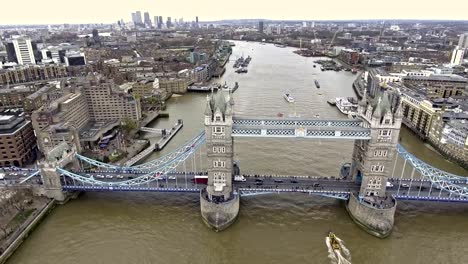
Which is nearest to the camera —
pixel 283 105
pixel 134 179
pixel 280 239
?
pixel 280 239

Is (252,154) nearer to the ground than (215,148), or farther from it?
nearer to the ground

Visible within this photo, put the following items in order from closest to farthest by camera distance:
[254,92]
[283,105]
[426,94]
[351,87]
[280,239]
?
[280,239] < [426,94] < [283,105] < [254,92] < [351,87]

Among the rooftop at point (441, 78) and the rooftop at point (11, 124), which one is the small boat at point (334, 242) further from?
the rooftop at point (441, 78)

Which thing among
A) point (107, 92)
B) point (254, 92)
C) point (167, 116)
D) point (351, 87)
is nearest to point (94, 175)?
point (107, 92)

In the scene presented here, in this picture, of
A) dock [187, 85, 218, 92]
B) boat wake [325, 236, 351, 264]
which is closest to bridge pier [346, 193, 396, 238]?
boat wake [325, 236, 351, 264]

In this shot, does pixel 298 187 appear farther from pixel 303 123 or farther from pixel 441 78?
pixel 441 78

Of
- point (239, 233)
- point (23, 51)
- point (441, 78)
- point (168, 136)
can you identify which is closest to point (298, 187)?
point (239, 233)

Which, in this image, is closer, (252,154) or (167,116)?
(252,154)

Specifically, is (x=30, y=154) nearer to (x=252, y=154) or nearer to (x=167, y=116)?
(x=167, y=116)

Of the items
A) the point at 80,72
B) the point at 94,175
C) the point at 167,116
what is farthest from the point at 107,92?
the point at 80,72
